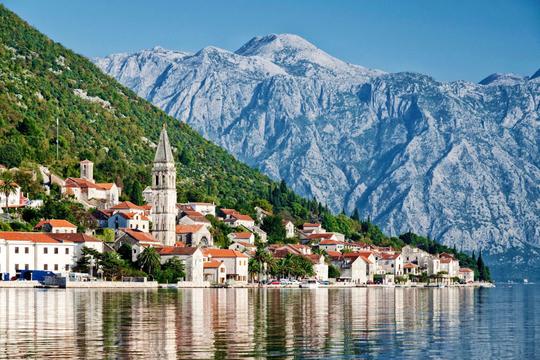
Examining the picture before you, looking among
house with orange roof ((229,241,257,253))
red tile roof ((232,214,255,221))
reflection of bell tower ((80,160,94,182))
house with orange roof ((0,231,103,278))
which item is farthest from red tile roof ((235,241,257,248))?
house with orange roof ((0,231,103,278))

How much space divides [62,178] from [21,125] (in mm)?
20212

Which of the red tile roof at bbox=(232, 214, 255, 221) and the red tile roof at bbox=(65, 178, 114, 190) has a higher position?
the red tile roof at bbox=(65, 178, 114, 190)

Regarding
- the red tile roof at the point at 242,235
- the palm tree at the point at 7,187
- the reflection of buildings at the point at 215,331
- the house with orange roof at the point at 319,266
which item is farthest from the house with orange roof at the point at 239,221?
the reflection of buildings at the point at 215,331

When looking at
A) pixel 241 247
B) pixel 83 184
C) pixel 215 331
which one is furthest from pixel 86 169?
pixel 215 331

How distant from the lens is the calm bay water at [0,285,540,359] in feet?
141

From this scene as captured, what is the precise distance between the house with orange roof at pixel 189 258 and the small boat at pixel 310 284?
1943cm

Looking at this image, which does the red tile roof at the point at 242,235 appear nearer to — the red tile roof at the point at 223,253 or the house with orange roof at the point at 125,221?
the red tile roof at the point at 223,253

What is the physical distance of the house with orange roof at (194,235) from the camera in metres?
154

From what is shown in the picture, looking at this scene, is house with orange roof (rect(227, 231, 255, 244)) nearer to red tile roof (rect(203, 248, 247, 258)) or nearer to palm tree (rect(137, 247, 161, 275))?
red tile roof (rect(203, 248, 247, 258))

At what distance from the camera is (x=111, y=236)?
458ft

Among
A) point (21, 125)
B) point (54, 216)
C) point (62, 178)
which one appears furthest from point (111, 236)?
point (21, 125)

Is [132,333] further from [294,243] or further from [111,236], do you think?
[294,243]

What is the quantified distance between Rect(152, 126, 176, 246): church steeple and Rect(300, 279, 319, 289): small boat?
62.0ft

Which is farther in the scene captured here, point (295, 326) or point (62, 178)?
point (62, 178)
